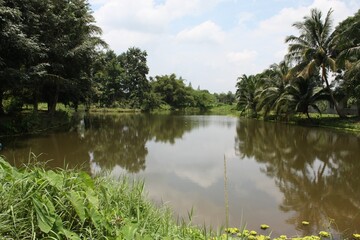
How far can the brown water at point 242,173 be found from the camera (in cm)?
513

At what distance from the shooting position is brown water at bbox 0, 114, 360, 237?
5129 mm

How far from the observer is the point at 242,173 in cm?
832

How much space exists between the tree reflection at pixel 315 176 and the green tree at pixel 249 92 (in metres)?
20.3

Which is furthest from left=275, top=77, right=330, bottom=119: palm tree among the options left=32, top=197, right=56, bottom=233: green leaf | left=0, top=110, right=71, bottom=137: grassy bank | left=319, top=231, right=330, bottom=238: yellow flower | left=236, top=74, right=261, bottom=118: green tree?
left=32, top=197, right=56, bottom=233: green leaf

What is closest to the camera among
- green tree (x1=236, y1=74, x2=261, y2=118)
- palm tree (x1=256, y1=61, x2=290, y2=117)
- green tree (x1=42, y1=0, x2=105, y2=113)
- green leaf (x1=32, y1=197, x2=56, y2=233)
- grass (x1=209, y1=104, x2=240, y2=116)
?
green leaf (x1=32, y1=197, x2=56, y2=233)

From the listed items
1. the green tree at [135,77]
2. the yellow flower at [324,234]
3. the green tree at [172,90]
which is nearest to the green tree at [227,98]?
the green tree at [172,90]

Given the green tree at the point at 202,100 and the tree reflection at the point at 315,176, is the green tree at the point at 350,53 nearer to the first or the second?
the tree reflection at the point at 315,176

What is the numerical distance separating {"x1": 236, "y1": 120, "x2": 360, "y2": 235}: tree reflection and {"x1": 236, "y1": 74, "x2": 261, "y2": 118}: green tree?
2025cm

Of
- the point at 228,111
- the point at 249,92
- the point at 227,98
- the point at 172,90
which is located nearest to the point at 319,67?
the point at 249,92

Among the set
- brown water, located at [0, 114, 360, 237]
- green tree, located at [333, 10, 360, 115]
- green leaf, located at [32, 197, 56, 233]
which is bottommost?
brown water, located at [0, 114, 360, 237]

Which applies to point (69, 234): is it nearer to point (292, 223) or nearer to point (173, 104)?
point (292, 223)

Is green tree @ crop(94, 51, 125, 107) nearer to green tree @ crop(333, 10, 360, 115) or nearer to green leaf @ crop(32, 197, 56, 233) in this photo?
green tree @ crop(333, 10, 360, 115)

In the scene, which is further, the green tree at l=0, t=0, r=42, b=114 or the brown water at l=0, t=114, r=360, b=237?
the green tree at l=0, t=0, r=42, b=114

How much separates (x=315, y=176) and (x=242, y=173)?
70.7 inches
